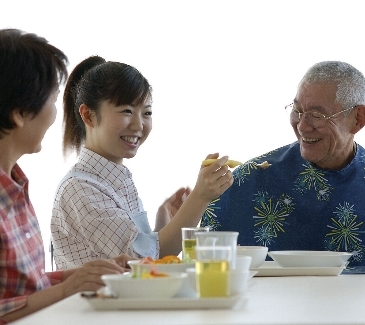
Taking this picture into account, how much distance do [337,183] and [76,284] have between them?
52.2 inches

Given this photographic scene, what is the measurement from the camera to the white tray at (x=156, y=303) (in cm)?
128

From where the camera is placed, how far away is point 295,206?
272cm

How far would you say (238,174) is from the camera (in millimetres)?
2836

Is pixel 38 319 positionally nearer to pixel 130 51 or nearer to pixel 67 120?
pixel 67 120

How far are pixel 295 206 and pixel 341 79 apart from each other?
48 centimetres

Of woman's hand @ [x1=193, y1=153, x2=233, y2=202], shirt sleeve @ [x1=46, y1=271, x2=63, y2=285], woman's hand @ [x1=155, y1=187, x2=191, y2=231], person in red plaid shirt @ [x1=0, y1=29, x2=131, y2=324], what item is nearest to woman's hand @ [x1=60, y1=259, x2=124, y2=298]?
person in red plaid shirt @ [x1=0, y1=29, x2=131, y2=324]

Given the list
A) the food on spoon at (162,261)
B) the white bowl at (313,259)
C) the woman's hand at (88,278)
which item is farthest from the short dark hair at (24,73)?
the white bowl at (313,259)

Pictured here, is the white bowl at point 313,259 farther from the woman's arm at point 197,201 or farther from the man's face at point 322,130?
the man's face at point 322,130

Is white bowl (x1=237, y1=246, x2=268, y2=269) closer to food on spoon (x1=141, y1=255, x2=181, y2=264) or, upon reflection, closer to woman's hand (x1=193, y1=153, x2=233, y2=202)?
food on spoon (x1=141, y1=255, x2=181, y2=264)

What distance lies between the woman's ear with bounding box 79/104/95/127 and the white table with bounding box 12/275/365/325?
1.18m

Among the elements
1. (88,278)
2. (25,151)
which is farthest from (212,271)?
(25,151)

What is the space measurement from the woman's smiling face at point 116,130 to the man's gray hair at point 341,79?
2.01ft

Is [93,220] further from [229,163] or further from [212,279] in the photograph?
[212,279]

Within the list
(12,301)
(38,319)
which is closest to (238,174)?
(12,301)
